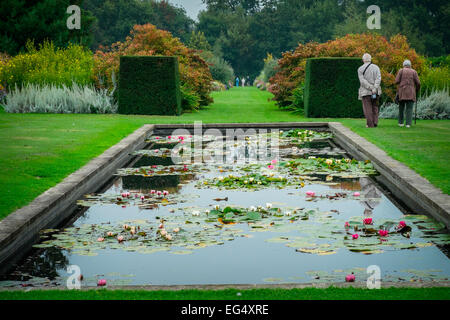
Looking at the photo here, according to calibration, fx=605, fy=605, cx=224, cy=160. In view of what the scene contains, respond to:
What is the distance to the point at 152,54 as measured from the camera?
77.3 feet

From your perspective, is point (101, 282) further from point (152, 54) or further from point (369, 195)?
point (152, 54)

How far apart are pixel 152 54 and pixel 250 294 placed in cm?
2024

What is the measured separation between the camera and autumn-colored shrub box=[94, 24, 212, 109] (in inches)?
914

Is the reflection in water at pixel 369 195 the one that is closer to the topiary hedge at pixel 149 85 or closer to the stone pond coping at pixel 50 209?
the stone pond coping at pixel 50 209

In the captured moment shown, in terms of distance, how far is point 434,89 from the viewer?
21.9m

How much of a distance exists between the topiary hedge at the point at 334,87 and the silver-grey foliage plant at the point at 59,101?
23.6 ft

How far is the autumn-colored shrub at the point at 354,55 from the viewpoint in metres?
22.0

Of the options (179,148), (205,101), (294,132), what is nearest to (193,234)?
(179,148)

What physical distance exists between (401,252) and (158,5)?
301 ft

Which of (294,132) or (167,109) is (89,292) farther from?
Result: (167,109)
